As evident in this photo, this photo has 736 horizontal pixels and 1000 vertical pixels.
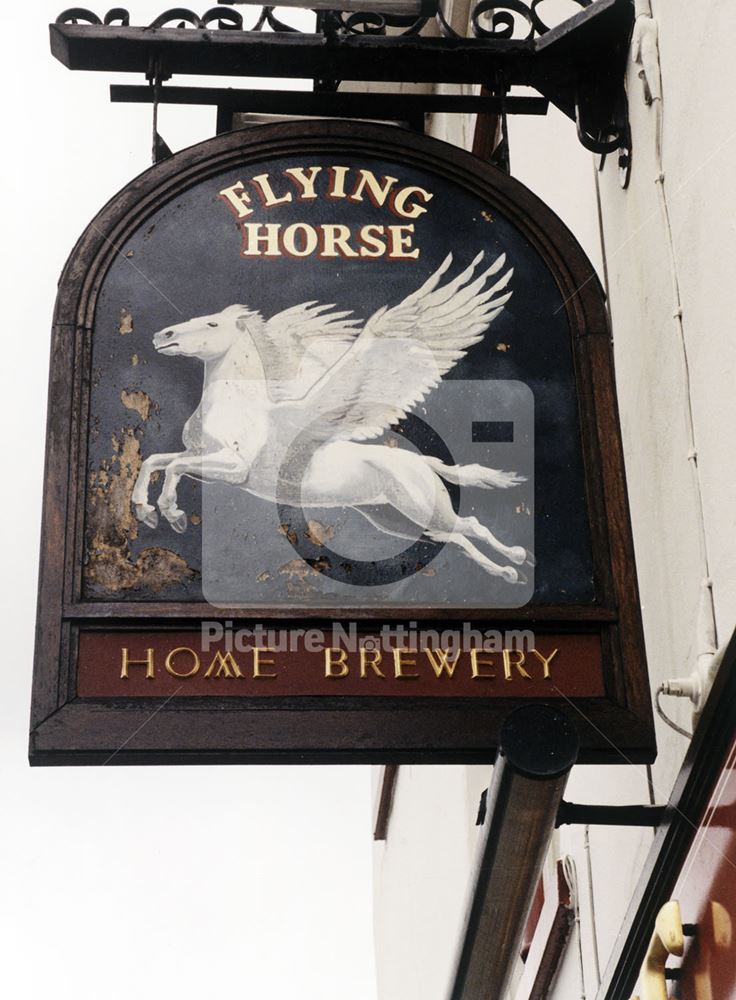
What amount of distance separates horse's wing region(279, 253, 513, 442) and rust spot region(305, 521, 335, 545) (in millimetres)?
275

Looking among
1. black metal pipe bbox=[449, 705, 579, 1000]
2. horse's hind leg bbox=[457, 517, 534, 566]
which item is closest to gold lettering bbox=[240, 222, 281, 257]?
horse's hind leg bbox=[457, 517, 534, 566]

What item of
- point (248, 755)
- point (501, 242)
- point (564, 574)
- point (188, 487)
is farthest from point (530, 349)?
point (248, 755)

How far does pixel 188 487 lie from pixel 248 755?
765 mm

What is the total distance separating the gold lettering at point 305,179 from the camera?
4.59 metres

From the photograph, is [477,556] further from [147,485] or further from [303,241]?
[303,241]

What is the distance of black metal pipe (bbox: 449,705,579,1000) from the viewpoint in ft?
10.9

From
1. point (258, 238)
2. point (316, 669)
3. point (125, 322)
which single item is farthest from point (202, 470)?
point (258, 238)

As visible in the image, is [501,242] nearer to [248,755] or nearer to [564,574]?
[564,574]

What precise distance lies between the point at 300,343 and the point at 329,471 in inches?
16.4

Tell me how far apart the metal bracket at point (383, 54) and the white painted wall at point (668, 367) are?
6.3 inches

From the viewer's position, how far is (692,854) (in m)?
3.58

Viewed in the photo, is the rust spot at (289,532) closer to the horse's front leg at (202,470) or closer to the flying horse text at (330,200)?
the horse's front leg at (202,470)

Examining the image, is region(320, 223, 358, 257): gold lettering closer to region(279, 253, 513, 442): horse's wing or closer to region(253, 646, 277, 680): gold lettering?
region(279, 253, 513, 442): horse's wing

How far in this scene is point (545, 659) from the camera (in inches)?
149
